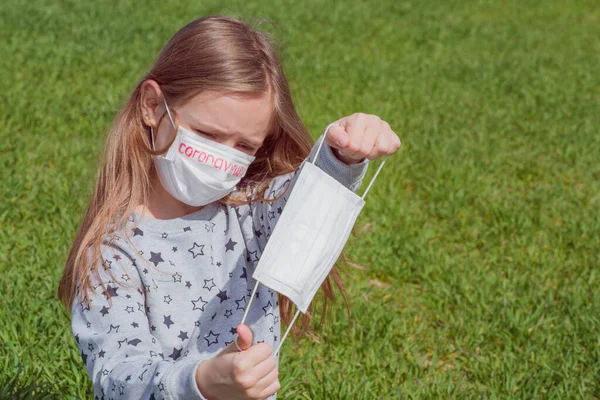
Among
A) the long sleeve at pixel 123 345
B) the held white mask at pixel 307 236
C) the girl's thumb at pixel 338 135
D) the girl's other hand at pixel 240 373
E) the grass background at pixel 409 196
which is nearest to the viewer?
the girl's other hand at pixel 240 373

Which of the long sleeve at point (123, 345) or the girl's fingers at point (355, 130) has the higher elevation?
the girl's fingers at point (355, 130)

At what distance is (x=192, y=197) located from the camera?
6.98 ft

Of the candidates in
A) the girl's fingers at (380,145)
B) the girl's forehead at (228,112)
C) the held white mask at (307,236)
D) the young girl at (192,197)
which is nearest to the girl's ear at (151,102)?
the young girl at (192,197)

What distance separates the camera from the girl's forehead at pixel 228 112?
2.04m

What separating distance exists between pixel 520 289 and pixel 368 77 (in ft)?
13.2

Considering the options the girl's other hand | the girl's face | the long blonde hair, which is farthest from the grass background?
the girl's other hand

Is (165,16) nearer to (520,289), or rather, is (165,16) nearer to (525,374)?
(520,289)

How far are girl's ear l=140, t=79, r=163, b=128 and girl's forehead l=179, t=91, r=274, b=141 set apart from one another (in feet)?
0.34

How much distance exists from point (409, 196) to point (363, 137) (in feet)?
10.6

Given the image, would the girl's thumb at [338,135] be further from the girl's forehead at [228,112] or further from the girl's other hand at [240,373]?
the girl's other hand at [240,373]

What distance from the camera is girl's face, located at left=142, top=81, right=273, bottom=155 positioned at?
6.70 ft

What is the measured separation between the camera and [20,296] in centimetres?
331

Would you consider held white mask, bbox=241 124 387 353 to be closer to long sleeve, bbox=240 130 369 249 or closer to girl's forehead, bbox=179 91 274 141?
long sleeve, bbox=240 130 369 249

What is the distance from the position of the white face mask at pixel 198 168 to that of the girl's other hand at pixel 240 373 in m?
0.63
